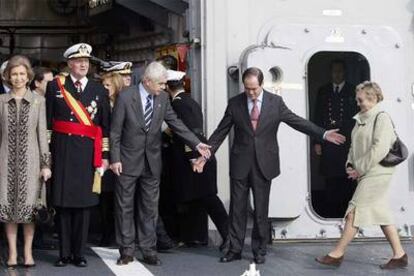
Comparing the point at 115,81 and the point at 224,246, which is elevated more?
the point at 115,81

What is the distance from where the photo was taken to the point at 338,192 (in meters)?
8.78

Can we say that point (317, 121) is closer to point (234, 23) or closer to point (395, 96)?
point (395, 96)

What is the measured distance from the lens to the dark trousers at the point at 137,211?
690 centimetres

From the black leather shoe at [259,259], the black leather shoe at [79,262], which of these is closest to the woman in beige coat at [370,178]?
the black leather shoe at [259,259]

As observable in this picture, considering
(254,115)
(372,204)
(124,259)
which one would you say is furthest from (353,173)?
(124,259)

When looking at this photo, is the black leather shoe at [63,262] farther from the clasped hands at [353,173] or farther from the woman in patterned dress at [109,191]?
the clasped hands at [353,173]

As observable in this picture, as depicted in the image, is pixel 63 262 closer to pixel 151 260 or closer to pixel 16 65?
pixel 151 260

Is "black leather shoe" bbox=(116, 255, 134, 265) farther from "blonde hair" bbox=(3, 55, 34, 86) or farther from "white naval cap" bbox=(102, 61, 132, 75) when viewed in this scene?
"white naval cap" bbox=(102, 61, 132, 75)

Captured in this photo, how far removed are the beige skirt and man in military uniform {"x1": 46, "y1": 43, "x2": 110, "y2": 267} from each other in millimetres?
2173

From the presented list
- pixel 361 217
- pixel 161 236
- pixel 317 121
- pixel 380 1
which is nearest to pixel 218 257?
pixel 161 236

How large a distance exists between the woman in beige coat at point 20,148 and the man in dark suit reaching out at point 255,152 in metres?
1.41

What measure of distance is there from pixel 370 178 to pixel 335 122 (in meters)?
1.81

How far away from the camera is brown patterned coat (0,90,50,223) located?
6566 millimetres

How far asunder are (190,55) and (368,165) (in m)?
2.36
